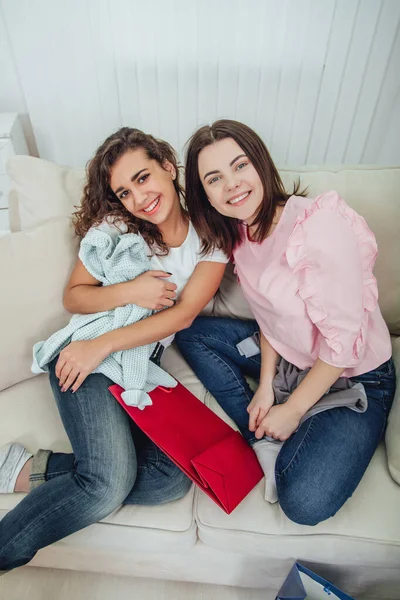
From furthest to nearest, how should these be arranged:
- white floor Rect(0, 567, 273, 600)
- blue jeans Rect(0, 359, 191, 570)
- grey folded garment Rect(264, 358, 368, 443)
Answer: white floor Rect(0, 567, 273, 600) < grey folded garment Rect(264, 358, 368, 443) < blue jeans Rect(0, 359, 191, 570)

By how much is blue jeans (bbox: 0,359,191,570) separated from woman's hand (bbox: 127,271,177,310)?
22cm

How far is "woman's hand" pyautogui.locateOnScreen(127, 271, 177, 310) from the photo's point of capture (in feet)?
3.65

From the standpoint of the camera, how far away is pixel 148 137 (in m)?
1.13

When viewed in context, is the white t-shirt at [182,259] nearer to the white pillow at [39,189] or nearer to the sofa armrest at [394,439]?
the white pillow at [39,189]

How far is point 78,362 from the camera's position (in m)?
1.06

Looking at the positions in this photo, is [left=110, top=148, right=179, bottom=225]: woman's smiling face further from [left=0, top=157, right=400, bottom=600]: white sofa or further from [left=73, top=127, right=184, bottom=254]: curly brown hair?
[left=0, top=157, right=400, bottom=600]: white sofa

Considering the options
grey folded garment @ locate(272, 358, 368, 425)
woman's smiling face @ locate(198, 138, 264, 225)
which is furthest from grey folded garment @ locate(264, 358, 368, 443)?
woman's smiling face @ locate(198, 138, 264, 225)

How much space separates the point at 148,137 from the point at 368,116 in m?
1.09

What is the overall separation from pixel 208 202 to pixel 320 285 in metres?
0.37

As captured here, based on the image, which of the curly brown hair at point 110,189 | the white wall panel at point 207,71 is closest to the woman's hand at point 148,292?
the curly brown hair at point 110,189

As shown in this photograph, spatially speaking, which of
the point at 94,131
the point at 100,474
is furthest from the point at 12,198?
the point at 100,474

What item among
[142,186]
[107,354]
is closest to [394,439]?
[107,354]

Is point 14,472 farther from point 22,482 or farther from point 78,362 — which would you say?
point 78,362

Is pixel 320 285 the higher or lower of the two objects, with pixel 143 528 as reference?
higher
